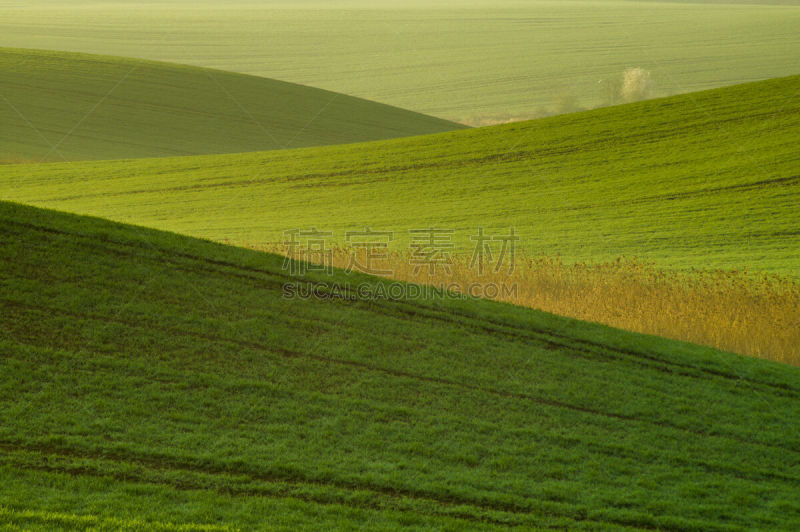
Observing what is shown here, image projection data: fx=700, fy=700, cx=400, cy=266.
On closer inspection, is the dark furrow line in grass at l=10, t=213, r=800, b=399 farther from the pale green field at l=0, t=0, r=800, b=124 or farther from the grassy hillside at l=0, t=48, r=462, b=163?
the pale green field at l=0, t=0, r=800, b=124

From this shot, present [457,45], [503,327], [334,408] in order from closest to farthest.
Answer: [334,408] < [503,327] < [457,45]

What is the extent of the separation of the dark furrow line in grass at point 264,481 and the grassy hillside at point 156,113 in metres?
23.1

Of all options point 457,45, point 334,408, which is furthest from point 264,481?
point 457,45

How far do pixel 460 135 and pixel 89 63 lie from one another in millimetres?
27649

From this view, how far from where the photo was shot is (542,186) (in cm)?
1783

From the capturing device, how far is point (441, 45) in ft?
260

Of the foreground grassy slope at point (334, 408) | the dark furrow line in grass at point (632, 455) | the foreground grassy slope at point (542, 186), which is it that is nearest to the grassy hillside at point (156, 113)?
the foreground grassy slope at point (542, 186)

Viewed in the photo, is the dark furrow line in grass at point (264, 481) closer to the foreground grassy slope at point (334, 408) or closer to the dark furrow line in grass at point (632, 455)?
the foreground grassy slope at point (334, 408)

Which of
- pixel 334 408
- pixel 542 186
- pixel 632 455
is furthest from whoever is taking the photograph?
pixel 542 186

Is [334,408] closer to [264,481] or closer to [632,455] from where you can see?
[264,481]

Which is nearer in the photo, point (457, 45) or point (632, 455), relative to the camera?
point (632, 455)

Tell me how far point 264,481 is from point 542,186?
14.9 metres

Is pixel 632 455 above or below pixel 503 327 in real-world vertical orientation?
below

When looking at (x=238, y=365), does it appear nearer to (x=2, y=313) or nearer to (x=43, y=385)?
(x=43, y=385)
